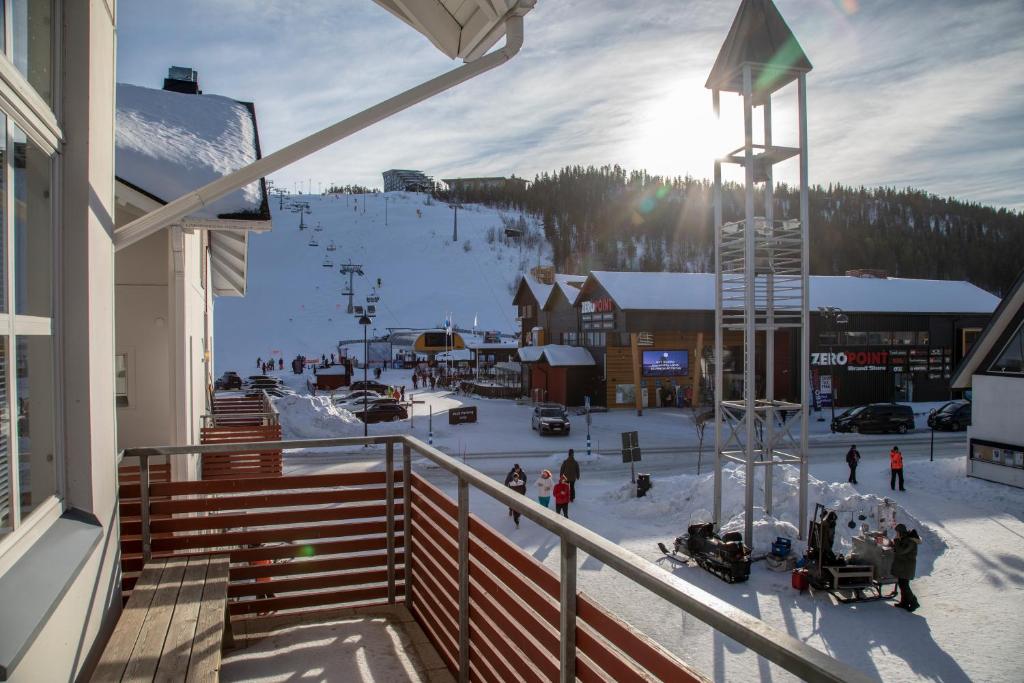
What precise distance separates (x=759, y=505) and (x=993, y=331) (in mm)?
11921

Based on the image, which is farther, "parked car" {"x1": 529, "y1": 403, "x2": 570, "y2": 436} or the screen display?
the screen display

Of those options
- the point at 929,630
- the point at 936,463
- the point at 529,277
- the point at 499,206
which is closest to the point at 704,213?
the point at 499,206

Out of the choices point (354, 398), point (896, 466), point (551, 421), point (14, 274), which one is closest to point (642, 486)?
point (896, 466)

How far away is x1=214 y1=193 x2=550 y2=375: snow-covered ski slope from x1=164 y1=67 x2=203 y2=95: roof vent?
5373 cm

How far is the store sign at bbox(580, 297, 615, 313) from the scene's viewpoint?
38125mm

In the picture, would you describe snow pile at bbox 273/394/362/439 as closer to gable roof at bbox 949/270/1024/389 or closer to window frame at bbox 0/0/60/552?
A: gable roof at bbox 949/270/1024/389

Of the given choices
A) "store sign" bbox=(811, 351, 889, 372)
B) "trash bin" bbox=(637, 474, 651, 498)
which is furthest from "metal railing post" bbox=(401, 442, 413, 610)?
"store sign" bbox=(811, 351, 889, 372)

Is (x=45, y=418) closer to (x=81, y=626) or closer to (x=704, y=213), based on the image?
(x=81, y=626)

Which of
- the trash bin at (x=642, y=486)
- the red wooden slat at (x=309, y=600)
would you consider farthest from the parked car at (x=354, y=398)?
the red wooden slat at (x=309, y=600)

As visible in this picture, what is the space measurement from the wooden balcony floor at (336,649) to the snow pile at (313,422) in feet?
82.0

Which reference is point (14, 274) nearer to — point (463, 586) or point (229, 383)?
point (463, 586)

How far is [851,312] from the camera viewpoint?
1555 inches

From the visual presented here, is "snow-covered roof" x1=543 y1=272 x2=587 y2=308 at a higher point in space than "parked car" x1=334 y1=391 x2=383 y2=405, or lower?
higher

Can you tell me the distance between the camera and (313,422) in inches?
1205
